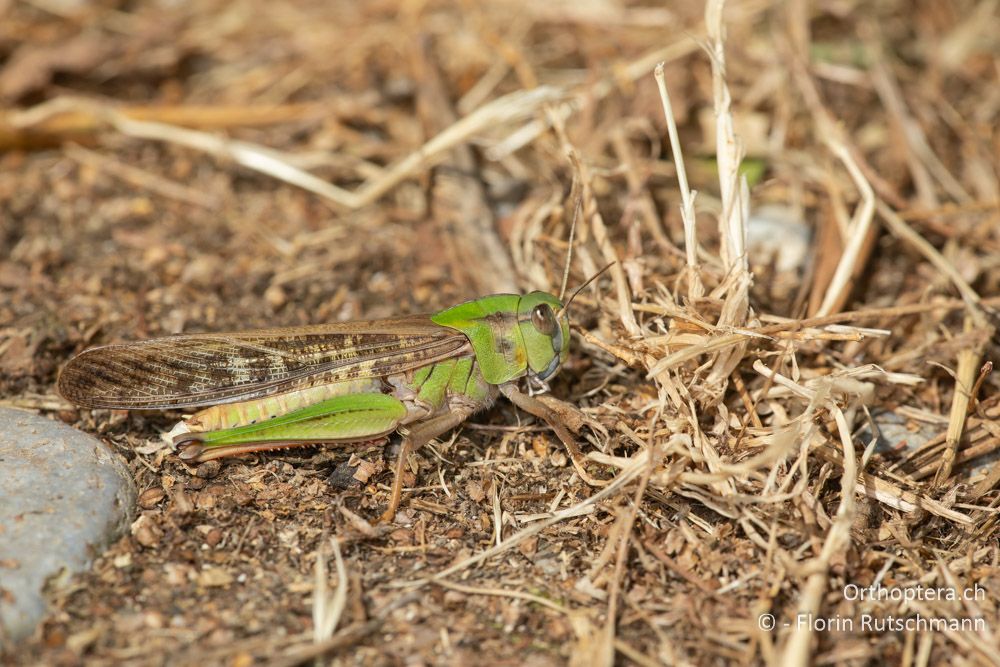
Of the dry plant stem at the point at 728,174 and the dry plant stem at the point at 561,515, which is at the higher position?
the dry plant stem at the point at 728,174

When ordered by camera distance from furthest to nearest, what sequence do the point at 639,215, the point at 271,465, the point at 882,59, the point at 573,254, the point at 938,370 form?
the point at 882,59 → the point at 639,215 → the point at 573,254 → the point at 938,370 → the point at 271,465

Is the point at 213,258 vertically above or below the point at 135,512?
above

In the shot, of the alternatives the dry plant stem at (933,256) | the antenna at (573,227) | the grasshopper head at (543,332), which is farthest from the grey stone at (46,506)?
the dry plant stem at (933,256)

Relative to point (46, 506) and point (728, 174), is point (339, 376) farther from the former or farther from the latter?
point (728, 174)

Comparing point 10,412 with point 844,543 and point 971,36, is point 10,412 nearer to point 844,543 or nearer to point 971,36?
point 844,543

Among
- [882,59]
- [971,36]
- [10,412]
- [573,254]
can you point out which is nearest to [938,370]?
[573,254]

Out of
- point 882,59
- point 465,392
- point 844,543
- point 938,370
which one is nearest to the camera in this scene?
point 844,543

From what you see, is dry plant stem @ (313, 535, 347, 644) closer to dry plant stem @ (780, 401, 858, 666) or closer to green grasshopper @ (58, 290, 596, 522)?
green grasshopper @ (58, 290, 596, 522)

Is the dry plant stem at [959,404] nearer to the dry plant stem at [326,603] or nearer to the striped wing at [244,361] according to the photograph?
the striped wing at [244,361]

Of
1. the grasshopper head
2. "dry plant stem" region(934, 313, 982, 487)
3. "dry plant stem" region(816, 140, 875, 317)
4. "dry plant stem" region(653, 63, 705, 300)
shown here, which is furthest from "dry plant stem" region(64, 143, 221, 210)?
"dry plant stem" region(934, 313, 982, 487)
